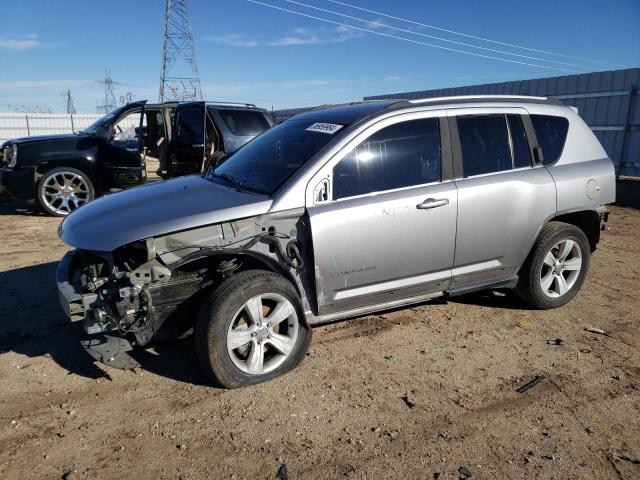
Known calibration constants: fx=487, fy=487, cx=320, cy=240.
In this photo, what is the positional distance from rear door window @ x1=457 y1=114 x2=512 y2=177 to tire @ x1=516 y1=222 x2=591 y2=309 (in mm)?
783

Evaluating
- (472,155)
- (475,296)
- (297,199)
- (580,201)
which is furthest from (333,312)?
(580,201)

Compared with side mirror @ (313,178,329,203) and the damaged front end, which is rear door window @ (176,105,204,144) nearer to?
the damaged front end

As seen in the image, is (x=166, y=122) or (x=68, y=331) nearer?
(x=68, y=331)

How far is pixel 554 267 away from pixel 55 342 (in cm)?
439

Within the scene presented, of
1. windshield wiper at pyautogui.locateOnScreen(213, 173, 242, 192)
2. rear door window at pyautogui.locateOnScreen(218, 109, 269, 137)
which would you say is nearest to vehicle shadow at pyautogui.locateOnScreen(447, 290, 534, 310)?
windshield wiper at pyautogui.locateOnScreen(213, 173, 242, 192)

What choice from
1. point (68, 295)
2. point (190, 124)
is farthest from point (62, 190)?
point (68, 295)

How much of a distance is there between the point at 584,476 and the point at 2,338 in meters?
4.24

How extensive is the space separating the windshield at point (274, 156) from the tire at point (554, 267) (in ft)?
7.06

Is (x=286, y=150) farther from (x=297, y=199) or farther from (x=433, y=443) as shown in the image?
(x=433, y=443)

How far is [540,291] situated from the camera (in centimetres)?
448

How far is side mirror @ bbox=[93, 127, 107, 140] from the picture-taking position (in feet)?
29.5

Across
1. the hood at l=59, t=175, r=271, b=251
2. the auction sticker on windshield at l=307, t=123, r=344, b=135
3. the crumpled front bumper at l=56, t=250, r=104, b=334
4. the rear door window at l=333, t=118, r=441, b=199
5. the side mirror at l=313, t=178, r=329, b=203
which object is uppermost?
the auction sticker on windshield at l=307, t=123, r=344, b=135

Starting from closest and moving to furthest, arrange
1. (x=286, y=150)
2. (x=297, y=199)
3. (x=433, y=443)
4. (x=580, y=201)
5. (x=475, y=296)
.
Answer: (x=433, y=443) → (x=297, y=199) → (x=286, y=150) → (x=580, y=201) → (x=475, y=296)

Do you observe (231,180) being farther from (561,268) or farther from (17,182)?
(17,182)
